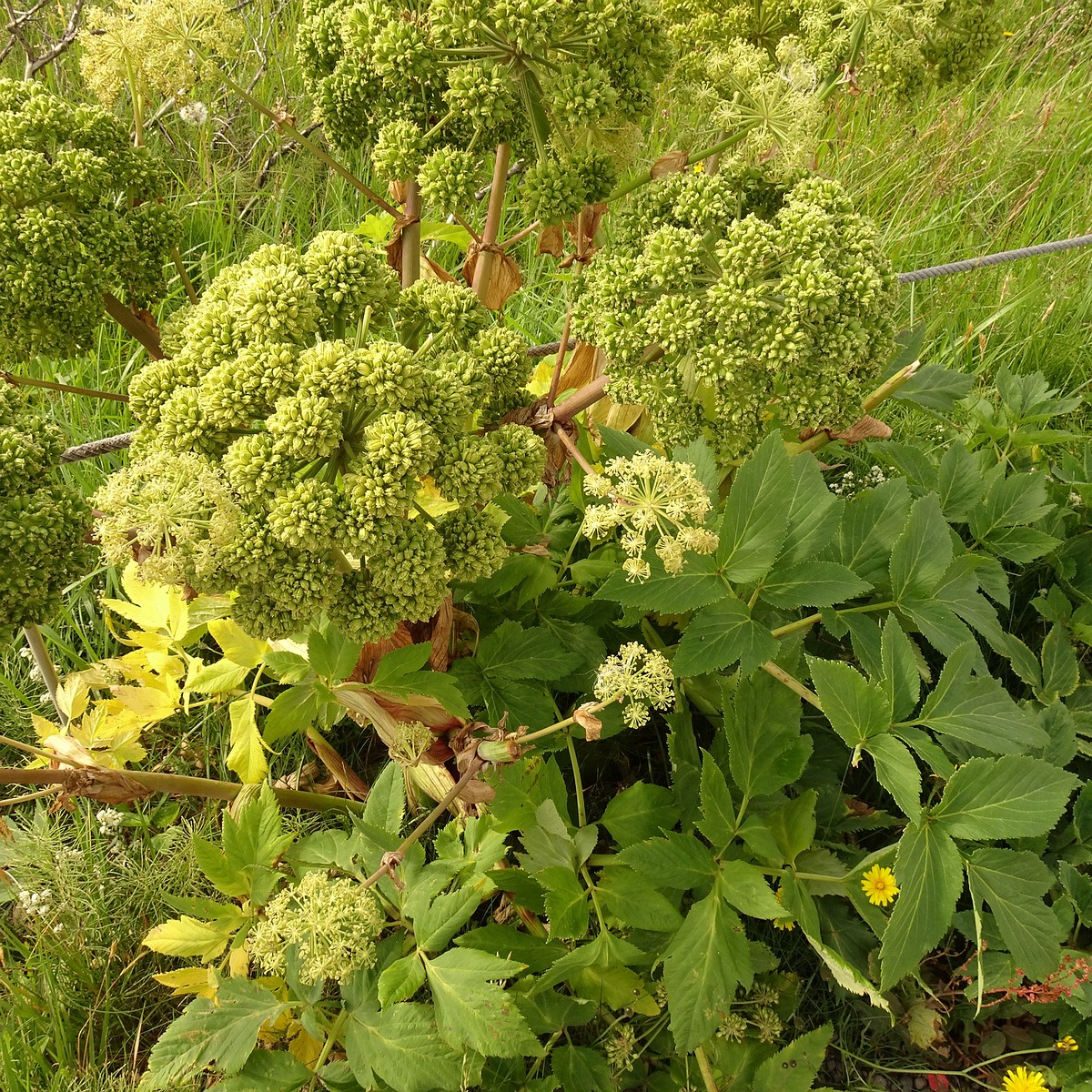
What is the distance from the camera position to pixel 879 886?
7.46 feet

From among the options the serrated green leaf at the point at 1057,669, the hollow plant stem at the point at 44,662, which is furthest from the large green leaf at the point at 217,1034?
the serrated green leaf at the point at 1057,669

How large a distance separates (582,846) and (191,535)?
117 cm

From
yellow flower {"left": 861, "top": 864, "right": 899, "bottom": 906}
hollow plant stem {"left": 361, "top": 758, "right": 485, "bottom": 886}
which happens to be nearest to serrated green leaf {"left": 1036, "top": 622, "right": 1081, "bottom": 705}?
yellow flower {"left": 861, "top": 864, "right": 899, "bottom": 906}

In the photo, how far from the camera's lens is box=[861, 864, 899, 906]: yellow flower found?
7.39 ft

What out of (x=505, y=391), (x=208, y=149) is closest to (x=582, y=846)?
(x=505, y=391)

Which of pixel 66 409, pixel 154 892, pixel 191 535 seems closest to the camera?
pixel 191 535

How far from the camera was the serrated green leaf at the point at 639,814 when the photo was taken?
7.32 ft

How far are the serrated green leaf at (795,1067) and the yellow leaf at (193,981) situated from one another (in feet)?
4.36

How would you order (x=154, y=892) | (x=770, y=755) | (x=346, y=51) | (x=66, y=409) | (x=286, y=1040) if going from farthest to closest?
(x=66, y=409) < (x=154, y=892) < (x=286, y=1040) < (x=770, y=755) < (x=346, y=51)

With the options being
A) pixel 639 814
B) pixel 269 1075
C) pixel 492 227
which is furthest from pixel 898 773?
pixel 492 227

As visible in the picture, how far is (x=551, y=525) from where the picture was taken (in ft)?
9.48

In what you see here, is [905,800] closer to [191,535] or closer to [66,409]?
[191,535]

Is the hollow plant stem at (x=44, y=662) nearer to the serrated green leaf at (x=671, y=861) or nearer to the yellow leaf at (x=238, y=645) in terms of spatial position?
the yellow leaf at (x=238, y=645)

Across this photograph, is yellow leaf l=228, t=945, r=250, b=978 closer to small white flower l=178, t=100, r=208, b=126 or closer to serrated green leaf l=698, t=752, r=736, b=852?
serrated green leaf l=698, t=752, r=736, b=852
